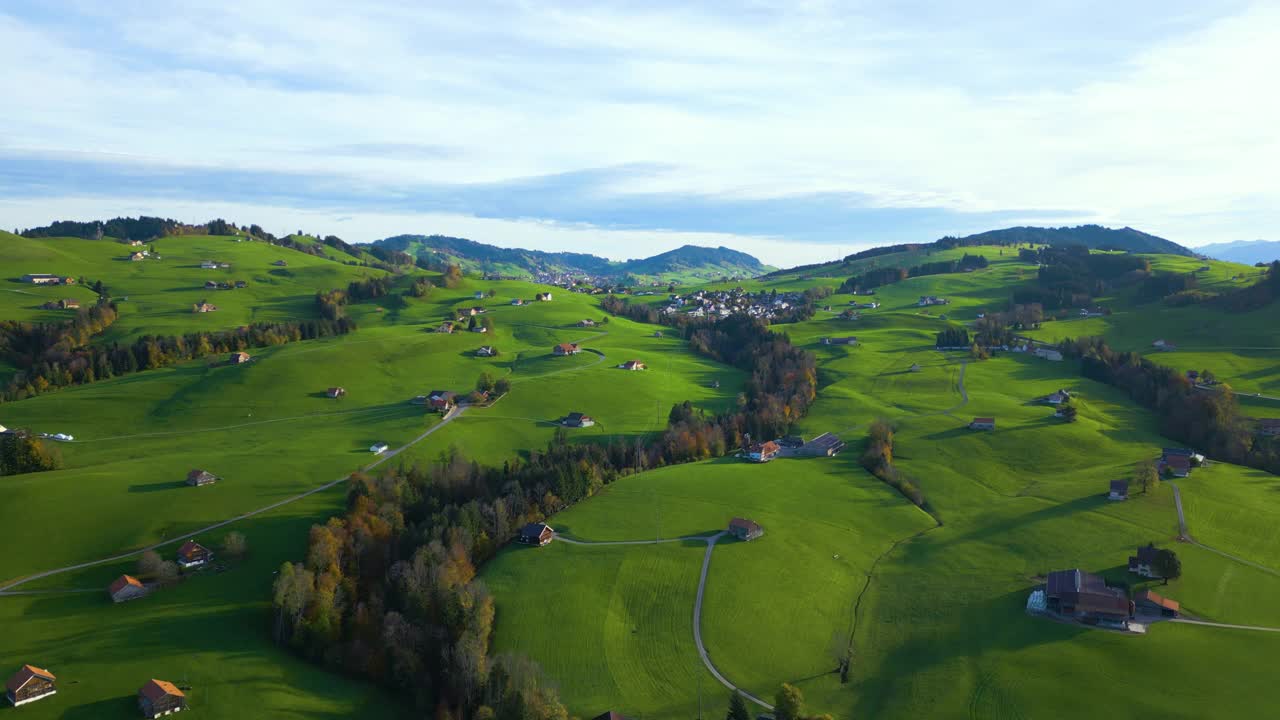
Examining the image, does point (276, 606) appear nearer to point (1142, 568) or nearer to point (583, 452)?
point (583, 452)

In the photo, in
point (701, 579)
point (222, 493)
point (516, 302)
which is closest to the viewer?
point (701, 579)

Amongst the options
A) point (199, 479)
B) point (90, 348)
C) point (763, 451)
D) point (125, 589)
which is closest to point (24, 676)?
point (125, 589)

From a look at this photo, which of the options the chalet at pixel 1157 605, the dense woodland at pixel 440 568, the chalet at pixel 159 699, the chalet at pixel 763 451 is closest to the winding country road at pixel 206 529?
the dense woodland at pixel 440 568

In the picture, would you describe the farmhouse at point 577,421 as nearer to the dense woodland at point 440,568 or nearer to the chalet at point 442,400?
the dense woodland at point 440,568

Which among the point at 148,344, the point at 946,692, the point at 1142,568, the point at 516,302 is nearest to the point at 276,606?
the point at 946,692

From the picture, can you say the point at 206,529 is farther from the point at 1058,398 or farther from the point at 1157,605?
the point at 1058,398

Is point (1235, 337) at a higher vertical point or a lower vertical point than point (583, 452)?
higher
